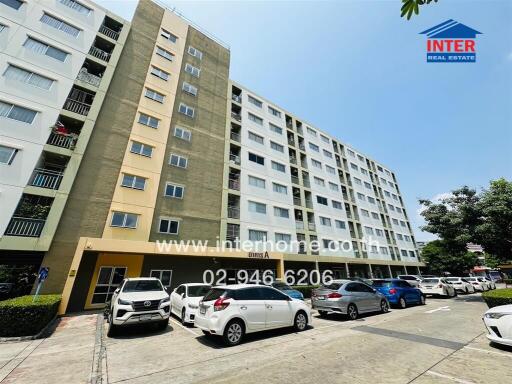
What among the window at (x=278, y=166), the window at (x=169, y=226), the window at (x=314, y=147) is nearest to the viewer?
the window at (x=169, y=226)

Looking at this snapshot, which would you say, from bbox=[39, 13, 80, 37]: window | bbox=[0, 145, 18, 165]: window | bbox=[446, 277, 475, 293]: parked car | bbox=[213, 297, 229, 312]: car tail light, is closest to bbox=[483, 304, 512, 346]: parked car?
bbox=[213, 297, 229, 312]: car tail light

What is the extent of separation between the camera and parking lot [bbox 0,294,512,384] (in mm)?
4961

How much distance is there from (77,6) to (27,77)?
28.8 feet

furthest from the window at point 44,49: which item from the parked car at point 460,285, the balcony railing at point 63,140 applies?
the parked car at point 460,285

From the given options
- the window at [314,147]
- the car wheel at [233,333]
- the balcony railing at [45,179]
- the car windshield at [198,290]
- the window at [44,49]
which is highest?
the window at [314,147]

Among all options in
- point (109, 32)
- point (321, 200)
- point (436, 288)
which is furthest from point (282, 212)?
point (109, 32)

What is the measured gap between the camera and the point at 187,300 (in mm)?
11109

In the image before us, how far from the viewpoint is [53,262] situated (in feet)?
45.2

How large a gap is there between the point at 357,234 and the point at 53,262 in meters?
34.0

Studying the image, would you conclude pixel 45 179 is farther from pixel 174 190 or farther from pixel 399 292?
pixel 399 292

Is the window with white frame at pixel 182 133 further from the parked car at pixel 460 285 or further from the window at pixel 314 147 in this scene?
the parked car at pixel 460 285

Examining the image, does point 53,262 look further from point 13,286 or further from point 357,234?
point 357,234

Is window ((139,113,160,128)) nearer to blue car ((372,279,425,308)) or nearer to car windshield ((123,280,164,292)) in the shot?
car windshield ((123,280,164,292))

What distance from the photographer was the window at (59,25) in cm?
1762
